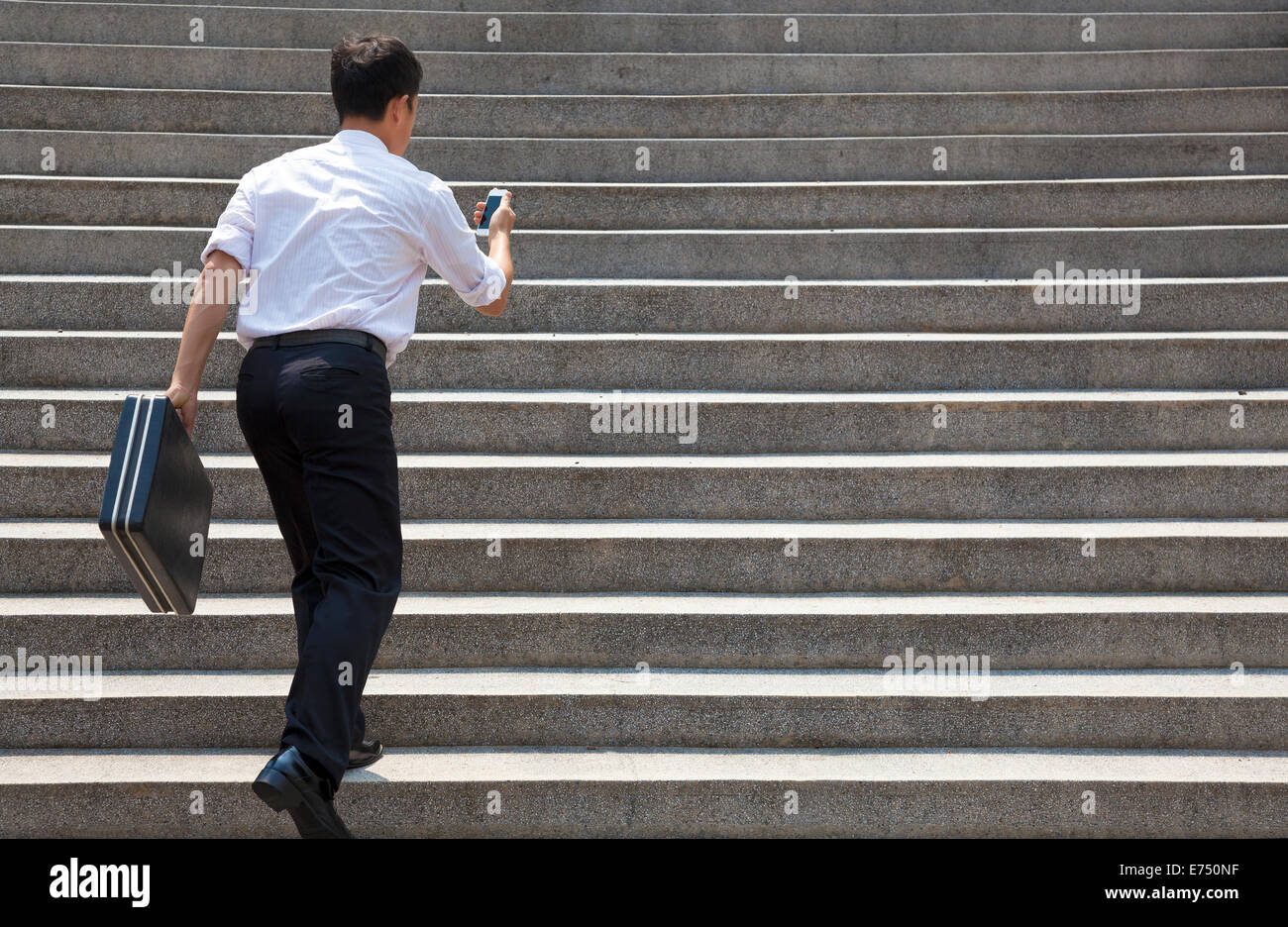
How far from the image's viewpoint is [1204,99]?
5059 mm

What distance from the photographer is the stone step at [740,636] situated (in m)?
3.27

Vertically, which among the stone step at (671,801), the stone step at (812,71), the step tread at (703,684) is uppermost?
the stone step at (812,71)

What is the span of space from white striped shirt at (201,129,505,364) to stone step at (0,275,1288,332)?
5.56 ft

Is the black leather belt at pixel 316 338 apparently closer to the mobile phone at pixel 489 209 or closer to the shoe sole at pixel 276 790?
the mobile phone at pixel 489 209

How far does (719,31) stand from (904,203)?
5.49ft

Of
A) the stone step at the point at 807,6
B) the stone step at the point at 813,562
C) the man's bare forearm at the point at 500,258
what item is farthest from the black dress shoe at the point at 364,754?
the stone step at the point at 807,6

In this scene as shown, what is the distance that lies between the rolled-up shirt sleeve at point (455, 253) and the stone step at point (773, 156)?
232 cm

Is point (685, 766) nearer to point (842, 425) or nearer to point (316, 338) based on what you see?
point (842, 425)

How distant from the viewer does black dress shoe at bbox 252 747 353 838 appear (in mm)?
2203

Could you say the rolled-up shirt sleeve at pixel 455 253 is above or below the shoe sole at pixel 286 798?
above

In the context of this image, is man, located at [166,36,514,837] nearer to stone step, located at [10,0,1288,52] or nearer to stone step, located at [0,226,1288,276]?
stone step, located at [0,226,1288,276]

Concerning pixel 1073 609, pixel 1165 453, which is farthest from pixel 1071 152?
pixel 1073 609

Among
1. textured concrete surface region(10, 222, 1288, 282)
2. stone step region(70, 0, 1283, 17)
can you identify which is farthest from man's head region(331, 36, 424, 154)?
stone step region(70, 0, 1283, 17)

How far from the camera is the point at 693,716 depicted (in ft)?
10.3
